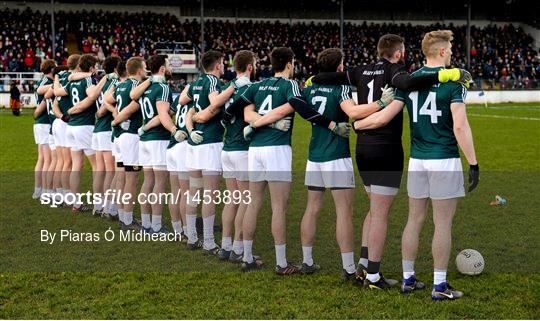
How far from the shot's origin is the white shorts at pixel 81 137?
32.3 feet

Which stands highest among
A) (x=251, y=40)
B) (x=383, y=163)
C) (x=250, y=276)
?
(x=251, y=40)

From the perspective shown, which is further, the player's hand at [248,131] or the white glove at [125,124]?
the white glove at [125,124]

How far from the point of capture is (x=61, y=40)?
40.3m

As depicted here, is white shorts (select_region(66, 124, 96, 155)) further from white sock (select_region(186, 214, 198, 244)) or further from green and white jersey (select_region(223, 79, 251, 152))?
green and white jersey (select_region(223, 79, 251, 152))

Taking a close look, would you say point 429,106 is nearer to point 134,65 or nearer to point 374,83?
point 374,83

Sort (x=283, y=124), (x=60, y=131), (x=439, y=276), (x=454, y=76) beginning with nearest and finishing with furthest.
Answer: (x=454, y=76) < (x=439, y=276) < (x=283, y=124) < (x=60, y=131)

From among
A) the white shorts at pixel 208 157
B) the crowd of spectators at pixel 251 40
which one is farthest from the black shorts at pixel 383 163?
the crowd of spectators at pixel 251 40

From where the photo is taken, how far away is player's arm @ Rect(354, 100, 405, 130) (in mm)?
5668

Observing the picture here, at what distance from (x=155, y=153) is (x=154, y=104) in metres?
0.58

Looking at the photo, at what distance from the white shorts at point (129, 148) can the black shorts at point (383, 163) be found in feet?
12.2

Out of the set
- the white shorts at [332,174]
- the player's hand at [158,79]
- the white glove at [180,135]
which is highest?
the player's hand at [158,79]

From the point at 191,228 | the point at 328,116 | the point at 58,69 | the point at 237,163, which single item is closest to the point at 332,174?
the point at 328,116

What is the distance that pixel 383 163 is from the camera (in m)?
5.88

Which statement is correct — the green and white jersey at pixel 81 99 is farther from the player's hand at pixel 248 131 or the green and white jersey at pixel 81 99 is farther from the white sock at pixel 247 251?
the white sock at pixel 247 251
